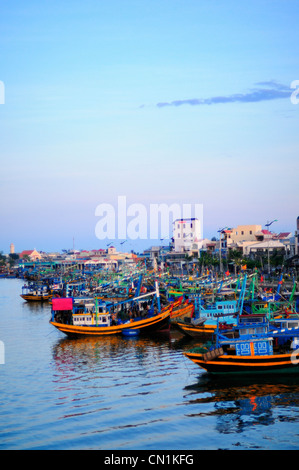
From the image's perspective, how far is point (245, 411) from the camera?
22.4 metres

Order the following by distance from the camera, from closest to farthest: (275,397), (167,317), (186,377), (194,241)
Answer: (275,397)
(186,377)
(167,317)
(194,241)

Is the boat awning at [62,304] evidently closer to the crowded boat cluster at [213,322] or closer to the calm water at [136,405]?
the crowded boat cluster at [213,322]

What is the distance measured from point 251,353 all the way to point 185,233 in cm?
12224

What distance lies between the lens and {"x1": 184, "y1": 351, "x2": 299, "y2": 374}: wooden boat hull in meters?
27.2

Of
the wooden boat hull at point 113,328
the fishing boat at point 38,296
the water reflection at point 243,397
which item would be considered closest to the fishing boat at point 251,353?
the water reflection at point 243,397

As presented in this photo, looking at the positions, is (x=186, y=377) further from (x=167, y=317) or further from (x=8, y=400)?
(x=167, y=317)

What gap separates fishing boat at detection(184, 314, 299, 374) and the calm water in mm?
649

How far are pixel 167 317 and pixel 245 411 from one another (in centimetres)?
2143

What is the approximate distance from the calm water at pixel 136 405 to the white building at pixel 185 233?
359ft

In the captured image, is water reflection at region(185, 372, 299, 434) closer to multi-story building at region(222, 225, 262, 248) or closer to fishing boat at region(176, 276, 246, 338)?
fishing boat at region(176, 276, 246, 338)

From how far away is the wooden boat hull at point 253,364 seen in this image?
27.2 meters

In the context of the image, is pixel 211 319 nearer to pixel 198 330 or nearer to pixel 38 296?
pixel 198 330

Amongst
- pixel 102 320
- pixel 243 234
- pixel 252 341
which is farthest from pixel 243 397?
pixel 243 234
